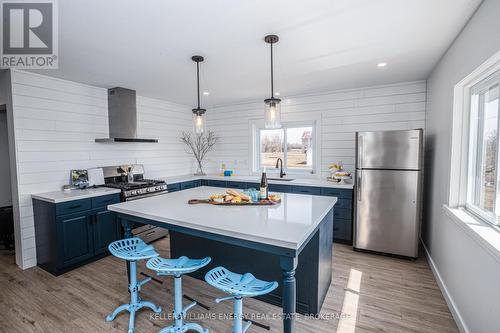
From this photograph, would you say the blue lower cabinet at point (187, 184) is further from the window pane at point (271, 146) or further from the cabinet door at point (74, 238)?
the cabinet door at point (74, 238)

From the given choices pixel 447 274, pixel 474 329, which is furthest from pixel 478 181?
pixel 474 329

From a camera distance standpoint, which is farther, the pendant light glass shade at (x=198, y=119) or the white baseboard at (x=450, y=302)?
the pendant light glass shade at (x=198, y=119)

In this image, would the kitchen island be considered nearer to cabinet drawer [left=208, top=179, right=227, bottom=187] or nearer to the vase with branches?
cabinet drawer [left=208, top=179, right=227, bottom=187]

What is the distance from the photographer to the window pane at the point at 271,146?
4.80 meters

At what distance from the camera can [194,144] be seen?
17.7 ft

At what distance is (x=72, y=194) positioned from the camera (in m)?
3.00

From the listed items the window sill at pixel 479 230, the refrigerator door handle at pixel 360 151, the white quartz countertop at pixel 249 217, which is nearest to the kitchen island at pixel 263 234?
the white quartz countertop at pixel 249 217

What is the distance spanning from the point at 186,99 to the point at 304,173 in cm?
263

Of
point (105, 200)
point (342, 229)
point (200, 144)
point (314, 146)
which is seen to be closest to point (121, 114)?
point (105, 200)

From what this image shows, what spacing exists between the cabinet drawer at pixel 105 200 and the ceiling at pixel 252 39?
1579mm

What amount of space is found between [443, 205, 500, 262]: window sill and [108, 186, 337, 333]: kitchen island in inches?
37.4

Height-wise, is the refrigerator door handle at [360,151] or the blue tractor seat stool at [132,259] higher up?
the refrigerator door handle at [360,151]

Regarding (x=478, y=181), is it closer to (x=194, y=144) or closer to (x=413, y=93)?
(x=413, y=93)

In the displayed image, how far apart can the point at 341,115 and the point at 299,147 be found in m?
0.94
